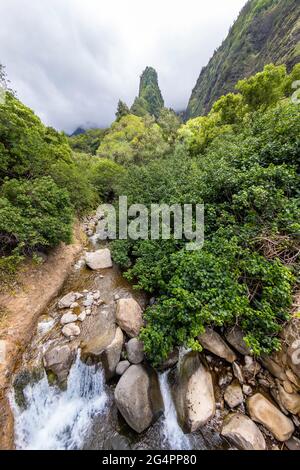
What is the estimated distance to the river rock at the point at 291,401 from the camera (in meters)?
2.95

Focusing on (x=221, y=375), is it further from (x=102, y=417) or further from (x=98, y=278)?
(x=98, y=278)

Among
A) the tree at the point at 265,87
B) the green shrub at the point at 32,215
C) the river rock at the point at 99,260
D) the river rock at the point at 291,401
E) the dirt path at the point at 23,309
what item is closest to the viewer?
the river rock at the point at 291,401

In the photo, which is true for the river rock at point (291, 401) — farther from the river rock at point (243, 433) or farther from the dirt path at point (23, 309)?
the dirt path at point (23, 309)

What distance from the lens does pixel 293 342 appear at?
3.11m

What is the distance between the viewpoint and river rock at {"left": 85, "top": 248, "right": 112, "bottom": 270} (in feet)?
22.0

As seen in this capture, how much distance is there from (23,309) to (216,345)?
4.70 metres

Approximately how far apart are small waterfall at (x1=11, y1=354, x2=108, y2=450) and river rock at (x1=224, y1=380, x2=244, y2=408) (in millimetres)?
2342

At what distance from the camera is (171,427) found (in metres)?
3.27

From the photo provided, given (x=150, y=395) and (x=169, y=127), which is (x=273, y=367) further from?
(x=169, y=127)

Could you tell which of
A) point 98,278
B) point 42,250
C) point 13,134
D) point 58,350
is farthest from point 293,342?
point 13,134

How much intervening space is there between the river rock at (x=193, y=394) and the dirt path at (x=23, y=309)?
2.99 meters

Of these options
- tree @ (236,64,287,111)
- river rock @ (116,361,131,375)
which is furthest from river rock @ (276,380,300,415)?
tree @ (236,64,287,111)

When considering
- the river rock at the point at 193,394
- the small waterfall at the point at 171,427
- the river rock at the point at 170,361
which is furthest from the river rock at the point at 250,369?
the small waterfall at the point at 171,427
